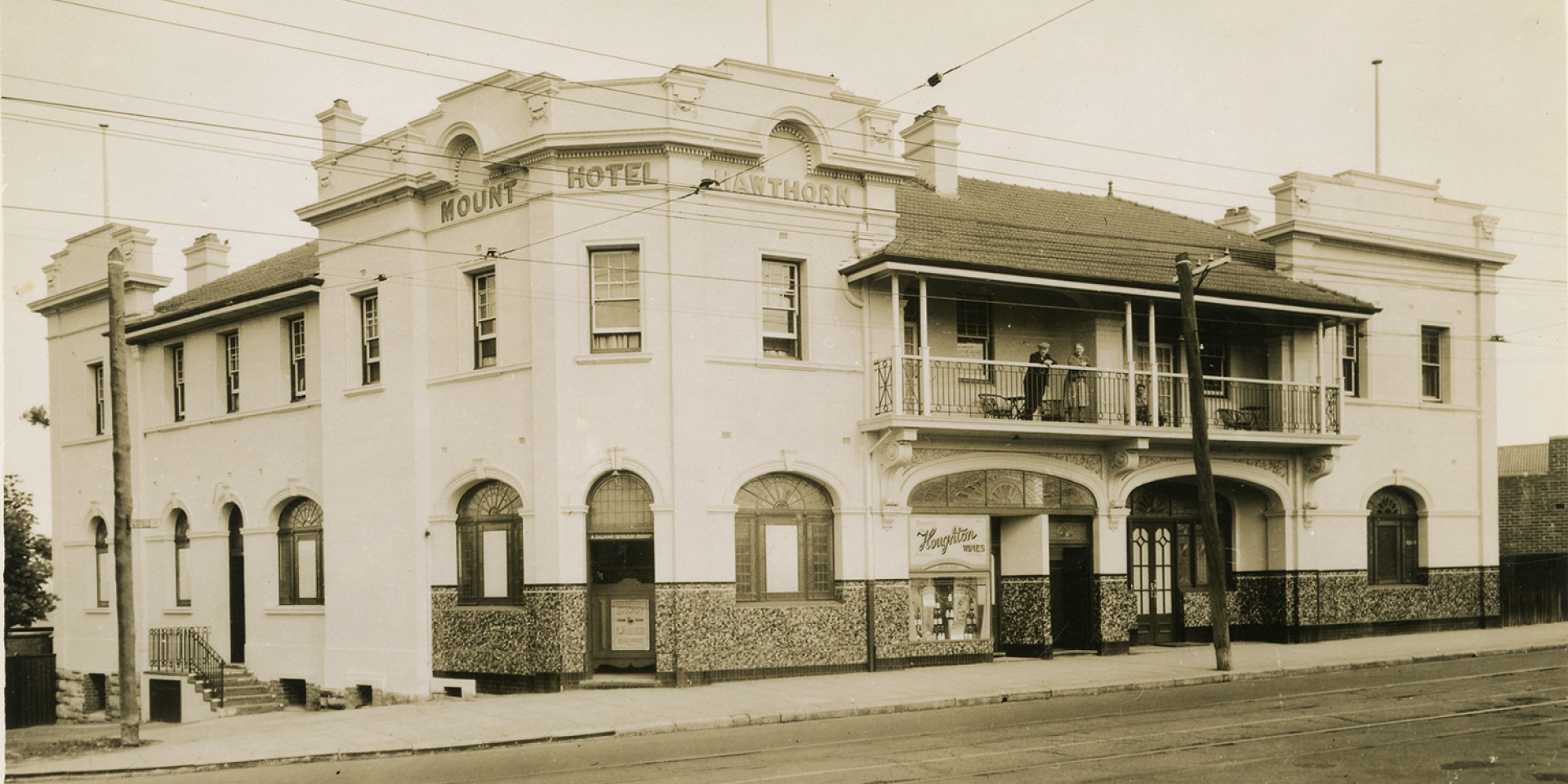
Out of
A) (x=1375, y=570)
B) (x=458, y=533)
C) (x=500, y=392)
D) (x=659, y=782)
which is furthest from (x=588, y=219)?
(x=1375, y=570)

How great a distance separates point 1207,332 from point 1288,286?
179cm

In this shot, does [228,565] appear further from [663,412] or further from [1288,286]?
[1288,286]

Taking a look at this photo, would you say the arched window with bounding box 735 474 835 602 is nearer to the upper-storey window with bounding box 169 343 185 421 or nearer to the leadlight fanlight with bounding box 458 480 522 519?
the leadlight fanlight with bounding box 458 480 522 519

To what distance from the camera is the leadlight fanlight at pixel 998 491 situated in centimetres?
2172

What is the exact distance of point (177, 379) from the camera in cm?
2717

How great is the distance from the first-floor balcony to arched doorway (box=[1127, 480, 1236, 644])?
1.73 meters

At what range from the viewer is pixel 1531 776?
10.8 meters

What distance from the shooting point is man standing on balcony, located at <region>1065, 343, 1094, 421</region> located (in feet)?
74.1

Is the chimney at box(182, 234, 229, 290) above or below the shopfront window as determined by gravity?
above

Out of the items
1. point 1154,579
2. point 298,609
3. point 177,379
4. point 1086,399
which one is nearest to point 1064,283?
point 1086,399

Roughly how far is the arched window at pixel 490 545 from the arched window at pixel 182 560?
862 centimetres

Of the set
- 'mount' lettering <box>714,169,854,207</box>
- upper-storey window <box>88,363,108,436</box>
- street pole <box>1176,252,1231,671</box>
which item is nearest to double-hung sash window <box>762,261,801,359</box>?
'mount' lettering <box>714,169,854,207</box>

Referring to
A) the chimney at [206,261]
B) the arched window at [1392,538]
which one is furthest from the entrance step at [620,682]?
the chimney at [206,261]

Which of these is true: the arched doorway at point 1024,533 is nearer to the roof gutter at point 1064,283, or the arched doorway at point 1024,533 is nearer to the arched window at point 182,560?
the roof gutter at point 1064,283
